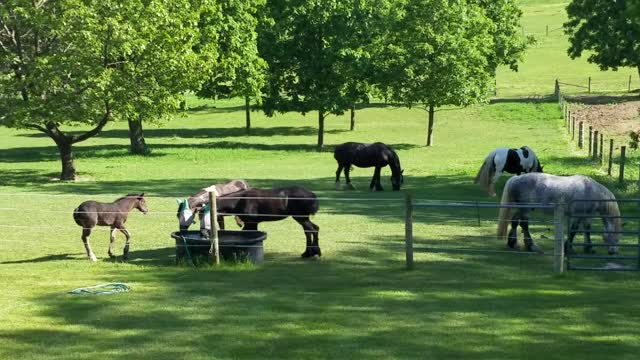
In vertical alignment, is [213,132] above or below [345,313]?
below

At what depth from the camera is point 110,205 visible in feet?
56.4

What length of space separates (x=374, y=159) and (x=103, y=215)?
12.9 metres

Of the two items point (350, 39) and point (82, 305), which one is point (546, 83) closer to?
point (350, 39)

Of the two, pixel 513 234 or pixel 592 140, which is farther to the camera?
pixel 592 140

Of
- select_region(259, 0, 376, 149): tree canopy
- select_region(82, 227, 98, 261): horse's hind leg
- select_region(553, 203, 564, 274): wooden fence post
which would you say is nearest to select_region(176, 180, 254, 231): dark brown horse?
select_region(82, 227, 98, 261): horse's hind leg

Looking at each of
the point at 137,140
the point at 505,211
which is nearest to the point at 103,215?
the point at 505,211

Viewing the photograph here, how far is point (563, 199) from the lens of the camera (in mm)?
16984

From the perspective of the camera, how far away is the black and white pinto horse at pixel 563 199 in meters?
16.7

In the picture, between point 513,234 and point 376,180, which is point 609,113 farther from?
point 513,234

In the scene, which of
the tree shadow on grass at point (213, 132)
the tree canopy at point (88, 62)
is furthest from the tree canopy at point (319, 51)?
the tree canopy at point (88, 62)

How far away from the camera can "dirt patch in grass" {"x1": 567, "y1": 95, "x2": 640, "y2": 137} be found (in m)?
47.4

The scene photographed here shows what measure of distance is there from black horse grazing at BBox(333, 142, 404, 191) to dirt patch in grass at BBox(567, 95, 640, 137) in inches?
690

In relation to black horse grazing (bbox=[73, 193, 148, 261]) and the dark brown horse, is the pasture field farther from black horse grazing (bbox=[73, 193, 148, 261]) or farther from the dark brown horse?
the dark brown horse

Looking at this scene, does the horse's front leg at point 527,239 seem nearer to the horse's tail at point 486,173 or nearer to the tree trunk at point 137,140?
the horse's tail at point 486,173
